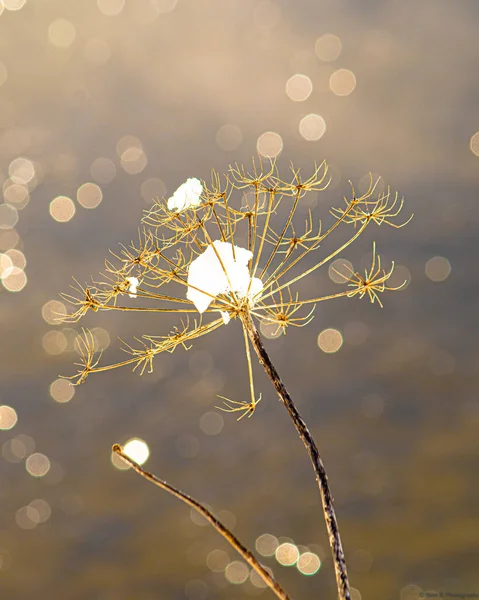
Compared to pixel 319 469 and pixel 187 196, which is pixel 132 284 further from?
pixel 319 469

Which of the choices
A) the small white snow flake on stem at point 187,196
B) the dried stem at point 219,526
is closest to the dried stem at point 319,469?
the dried stem at point 219,526

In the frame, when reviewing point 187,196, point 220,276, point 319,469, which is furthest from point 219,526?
point 187,196

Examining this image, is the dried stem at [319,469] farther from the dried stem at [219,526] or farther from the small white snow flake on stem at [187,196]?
the small white snow flake on stem at [187,196]

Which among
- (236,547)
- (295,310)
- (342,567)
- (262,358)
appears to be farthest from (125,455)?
(295,310)

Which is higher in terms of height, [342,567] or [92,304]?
[92,304]

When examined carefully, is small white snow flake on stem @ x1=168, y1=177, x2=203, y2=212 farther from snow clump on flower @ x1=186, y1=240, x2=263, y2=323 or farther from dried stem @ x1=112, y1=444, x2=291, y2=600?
dried stem @ x1=112, y1=444, x2=291, y2=600

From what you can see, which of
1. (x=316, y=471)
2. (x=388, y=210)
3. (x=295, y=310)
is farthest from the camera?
(x=388, y=210)

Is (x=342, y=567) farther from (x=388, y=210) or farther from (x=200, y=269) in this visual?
(x=388, y=210)
